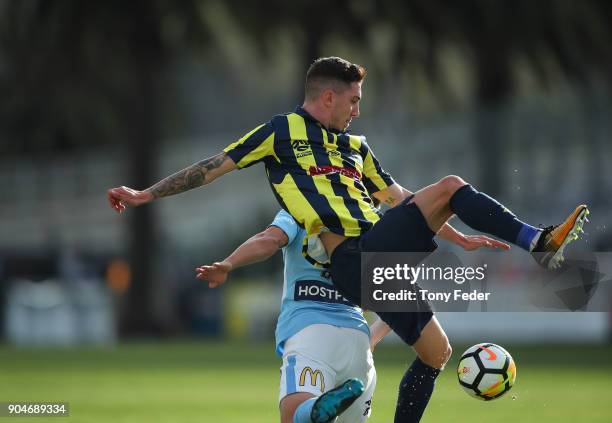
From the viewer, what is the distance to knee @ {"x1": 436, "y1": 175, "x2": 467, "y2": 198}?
7.67 metres

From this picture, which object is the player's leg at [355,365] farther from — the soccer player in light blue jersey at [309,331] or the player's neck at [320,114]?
the player's neck at [320,114]

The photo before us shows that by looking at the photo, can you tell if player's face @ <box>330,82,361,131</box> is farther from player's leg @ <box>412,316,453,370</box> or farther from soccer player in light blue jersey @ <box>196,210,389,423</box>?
player's leg @ <box>412,316,453,370</box>

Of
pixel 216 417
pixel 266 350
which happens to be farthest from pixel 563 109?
pixel 216 417

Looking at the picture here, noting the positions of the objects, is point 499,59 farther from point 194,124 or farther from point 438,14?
point 194,124

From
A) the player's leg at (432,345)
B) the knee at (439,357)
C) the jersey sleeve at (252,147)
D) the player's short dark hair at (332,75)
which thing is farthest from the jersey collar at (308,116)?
the knee at (439,357)

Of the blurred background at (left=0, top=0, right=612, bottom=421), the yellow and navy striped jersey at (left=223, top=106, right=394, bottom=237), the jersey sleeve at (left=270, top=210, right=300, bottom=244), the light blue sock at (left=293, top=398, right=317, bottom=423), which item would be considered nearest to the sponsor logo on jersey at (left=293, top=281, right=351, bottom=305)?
the jersey sleeve at (left=270, top=210, right=300, bottom=244)

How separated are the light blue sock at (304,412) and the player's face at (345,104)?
177 cm

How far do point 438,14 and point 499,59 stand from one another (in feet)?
5.56

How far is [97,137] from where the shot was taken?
40844mm

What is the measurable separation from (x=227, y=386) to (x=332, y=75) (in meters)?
8.98

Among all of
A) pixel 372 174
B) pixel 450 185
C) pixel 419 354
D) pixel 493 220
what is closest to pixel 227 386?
pixel 372 174

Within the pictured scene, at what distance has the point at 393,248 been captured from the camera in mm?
7727

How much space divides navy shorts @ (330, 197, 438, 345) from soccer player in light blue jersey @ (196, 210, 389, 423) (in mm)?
281

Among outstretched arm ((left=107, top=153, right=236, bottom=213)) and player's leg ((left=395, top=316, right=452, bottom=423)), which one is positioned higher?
outstretched arm ((left=107, top=153, right=236, bottom=213))
